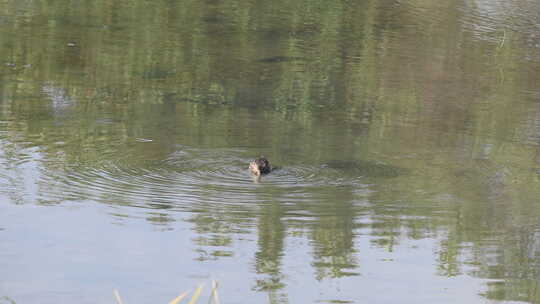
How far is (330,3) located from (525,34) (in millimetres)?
4948

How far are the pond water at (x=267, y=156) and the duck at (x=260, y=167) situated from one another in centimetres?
13

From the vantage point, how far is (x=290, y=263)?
8875 mm

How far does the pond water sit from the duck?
0.13 meters

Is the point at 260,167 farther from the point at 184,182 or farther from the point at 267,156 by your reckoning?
the point at 267,156

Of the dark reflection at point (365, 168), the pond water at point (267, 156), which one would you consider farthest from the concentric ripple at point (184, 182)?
the dark reflection at point (365, 168)

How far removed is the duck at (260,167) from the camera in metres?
11.2

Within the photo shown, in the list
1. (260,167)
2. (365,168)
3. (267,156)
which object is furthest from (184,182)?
(365,168)

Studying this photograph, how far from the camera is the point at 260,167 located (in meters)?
11.2

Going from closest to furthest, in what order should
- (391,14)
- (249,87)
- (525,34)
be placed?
(249,87)
(525,34)
(391,14)

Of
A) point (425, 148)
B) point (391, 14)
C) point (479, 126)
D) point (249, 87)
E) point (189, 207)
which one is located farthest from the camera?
point (391, 14)

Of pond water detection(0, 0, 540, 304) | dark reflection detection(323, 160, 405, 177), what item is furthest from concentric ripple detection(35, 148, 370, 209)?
dark reflection detection(323, 160, 405, 177)

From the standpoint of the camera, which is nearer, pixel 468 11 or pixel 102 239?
pixel 102 239

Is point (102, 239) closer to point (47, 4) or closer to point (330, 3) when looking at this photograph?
point (47, 4)

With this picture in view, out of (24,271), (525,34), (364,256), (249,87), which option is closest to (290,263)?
(364,256)
